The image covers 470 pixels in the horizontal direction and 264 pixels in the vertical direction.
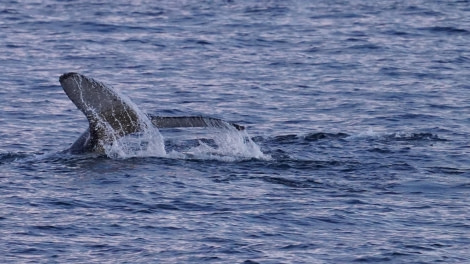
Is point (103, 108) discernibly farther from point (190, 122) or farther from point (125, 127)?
point (190, 122)

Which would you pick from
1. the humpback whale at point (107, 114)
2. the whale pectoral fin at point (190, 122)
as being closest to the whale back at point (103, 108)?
the humpback whale at point (107, 114)

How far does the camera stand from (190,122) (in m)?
14.4

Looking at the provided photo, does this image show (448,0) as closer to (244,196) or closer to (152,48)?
(152,48)

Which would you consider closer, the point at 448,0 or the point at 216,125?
the point at 216,125

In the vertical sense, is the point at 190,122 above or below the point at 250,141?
above

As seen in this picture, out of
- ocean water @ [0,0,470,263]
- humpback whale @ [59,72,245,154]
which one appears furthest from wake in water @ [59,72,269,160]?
ocean water @ [0,0,470,263]

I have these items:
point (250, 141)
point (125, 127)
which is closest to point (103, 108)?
point (125, 127)

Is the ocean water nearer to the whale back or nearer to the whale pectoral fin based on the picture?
the whale back

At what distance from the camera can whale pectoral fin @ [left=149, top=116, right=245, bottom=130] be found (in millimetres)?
14133

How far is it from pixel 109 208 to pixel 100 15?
20.0 m

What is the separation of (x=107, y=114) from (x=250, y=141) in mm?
2245

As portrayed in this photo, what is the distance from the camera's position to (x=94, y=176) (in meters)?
14.9

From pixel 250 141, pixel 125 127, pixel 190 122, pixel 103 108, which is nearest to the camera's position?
pixel 190 122

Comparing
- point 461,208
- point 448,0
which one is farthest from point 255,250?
point 448,0
